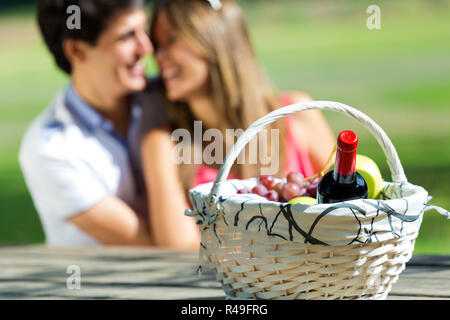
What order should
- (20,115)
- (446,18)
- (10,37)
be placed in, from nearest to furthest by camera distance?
1. (20,115)
2. (446,18)
3. (10,37)

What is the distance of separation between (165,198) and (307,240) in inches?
52.9

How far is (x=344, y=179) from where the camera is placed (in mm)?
998

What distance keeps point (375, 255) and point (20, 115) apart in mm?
6785

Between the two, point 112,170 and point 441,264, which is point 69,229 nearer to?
point 112,170

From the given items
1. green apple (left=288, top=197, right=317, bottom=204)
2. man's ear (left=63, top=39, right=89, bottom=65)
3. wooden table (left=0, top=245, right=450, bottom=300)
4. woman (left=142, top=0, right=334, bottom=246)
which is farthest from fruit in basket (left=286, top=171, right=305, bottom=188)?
man's ear (left=63, top=39, right=89, bottom=65)

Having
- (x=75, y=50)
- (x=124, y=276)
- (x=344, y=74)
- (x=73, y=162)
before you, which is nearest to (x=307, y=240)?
(x=124, y=276)

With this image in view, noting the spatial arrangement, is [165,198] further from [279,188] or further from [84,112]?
[279,188]

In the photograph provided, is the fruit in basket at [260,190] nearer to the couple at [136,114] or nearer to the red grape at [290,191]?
the red grape at [290,191]

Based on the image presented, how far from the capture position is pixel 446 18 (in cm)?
820

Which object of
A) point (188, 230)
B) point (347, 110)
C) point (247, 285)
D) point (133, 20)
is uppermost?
point (133, 20)

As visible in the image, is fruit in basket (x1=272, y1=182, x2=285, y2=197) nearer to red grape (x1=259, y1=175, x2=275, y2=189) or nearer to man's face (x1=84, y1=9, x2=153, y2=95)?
red grape (x1=259, y1=175, x2=275, y2=189)

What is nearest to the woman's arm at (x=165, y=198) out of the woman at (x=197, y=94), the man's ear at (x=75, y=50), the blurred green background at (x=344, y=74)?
the woman at (x=197, y=94)

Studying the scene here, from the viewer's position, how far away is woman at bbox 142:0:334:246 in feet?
7.38

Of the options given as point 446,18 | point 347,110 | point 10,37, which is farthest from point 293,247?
point 10,37
